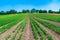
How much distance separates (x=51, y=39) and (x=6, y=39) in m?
3.71

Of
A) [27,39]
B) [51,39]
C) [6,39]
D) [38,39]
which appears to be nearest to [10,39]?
[6,39]

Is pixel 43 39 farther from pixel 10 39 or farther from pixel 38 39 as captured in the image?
pixel 10 39

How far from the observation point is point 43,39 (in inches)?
495

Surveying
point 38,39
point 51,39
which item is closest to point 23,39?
point 38,39

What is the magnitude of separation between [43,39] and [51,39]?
25.0 inches

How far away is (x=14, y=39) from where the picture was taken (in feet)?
43.4

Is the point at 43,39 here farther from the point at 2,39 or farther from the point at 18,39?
the point at 2,39

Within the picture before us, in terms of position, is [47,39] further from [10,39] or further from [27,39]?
[10,39]

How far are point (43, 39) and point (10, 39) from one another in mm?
2783

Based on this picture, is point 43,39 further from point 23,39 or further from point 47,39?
point 23,39

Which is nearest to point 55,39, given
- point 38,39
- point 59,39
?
point 59,39

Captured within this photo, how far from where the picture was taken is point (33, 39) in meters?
12.9

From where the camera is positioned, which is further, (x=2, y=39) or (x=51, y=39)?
(x=2, y=39)

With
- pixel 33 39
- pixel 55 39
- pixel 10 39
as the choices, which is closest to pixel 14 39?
pixel 10 39
